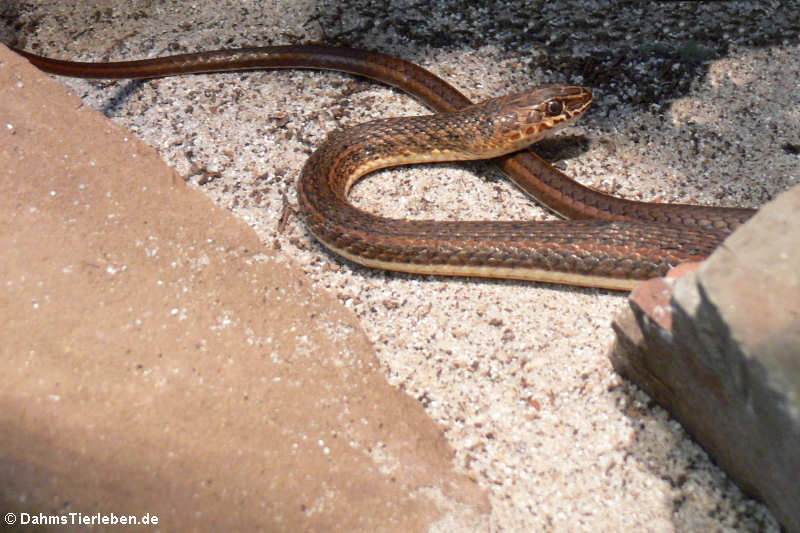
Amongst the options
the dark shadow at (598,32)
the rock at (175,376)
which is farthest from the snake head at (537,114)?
the rock at (175,376)

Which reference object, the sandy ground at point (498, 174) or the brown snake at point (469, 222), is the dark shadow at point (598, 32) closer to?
the sandy ground at point (498, 174)

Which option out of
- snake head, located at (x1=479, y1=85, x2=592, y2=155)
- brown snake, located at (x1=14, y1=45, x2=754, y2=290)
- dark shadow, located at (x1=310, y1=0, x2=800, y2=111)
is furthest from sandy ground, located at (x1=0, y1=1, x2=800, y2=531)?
snake head, located at (x1=479, y1=85, x2=592, y2=155)

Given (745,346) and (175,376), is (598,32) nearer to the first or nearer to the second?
(745,346)

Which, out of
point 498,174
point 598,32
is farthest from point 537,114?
point 598,32

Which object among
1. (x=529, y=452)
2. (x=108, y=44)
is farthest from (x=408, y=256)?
(x=108, y=44)

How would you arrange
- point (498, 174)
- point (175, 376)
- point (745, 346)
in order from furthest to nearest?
point (498, 174)
point (175, 376)
point (745, 346)

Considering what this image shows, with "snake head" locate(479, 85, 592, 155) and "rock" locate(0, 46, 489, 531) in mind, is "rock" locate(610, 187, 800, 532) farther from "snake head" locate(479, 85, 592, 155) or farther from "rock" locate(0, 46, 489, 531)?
"snake head" locate(479, 85, 592, 155)
